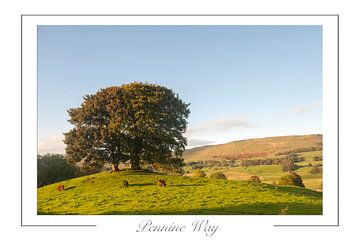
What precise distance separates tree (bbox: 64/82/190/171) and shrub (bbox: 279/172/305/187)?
3621 mm

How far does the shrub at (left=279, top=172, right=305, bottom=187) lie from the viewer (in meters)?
17.4

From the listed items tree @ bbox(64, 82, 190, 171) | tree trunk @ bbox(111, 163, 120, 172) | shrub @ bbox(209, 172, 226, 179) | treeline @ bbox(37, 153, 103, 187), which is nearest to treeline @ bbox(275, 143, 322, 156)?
shrub @ bbox(209, 172, 226, 179)

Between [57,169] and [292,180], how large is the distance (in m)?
8.13

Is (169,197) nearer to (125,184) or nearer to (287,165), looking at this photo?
(125,184)

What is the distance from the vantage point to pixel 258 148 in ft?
56.1

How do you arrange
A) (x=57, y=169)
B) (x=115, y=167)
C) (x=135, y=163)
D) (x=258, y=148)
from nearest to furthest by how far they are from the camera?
(x=258, y=148) → (x=57, y=169) → (x=135, y=163) → (x=115, y=167)

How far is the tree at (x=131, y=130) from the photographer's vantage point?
17.4 meters

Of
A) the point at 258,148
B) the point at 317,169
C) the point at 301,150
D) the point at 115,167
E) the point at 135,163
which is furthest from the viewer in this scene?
the point at 115,167

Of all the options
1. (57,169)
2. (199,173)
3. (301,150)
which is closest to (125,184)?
(57,169)
